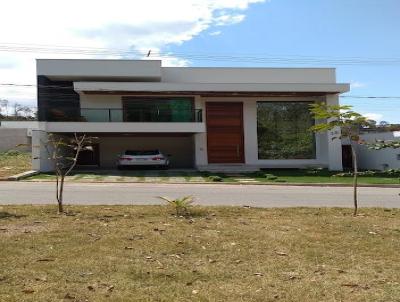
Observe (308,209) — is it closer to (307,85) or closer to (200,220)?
(200,220)

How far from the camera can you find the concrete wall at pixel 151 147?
34.1m

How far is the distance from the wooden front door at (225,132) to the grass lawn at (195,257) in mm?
21916

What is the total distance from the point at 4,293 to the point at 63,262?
1.24 m

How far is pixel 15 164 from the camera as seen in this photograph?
3061 centimetres

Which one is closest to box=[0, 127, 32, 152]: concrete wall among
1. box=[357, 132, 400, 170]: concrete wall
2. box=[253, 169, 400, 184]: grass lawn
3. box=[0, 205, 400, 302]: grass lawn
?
box=[253, 169, 400, 184]: grass lawn

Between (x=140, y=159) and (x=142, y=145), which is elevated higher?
(x=142, y=145)

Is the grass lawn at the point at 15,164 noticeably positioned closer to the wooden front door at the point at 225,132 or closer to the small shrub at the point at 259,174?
the wooden front door at the point at 225,132

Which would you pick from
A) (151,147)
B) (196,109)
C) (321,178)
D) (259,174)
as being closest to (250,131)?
(196,109)

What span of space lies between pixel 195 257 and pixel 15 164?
86.3ft

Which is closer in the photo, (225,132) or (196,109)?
(196,109)

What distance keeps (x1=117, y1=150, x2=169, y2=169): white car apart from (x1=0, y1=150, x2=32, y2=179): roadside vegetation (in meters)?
5.09

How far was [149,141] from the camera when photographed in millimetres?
34344

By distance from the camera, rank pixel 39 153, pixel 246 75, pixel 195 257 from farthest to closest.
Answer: pixel 246 75 < pixel 39 153 < pixel 195 257

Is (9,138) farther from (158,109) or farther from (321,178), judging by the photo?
(321,178)
